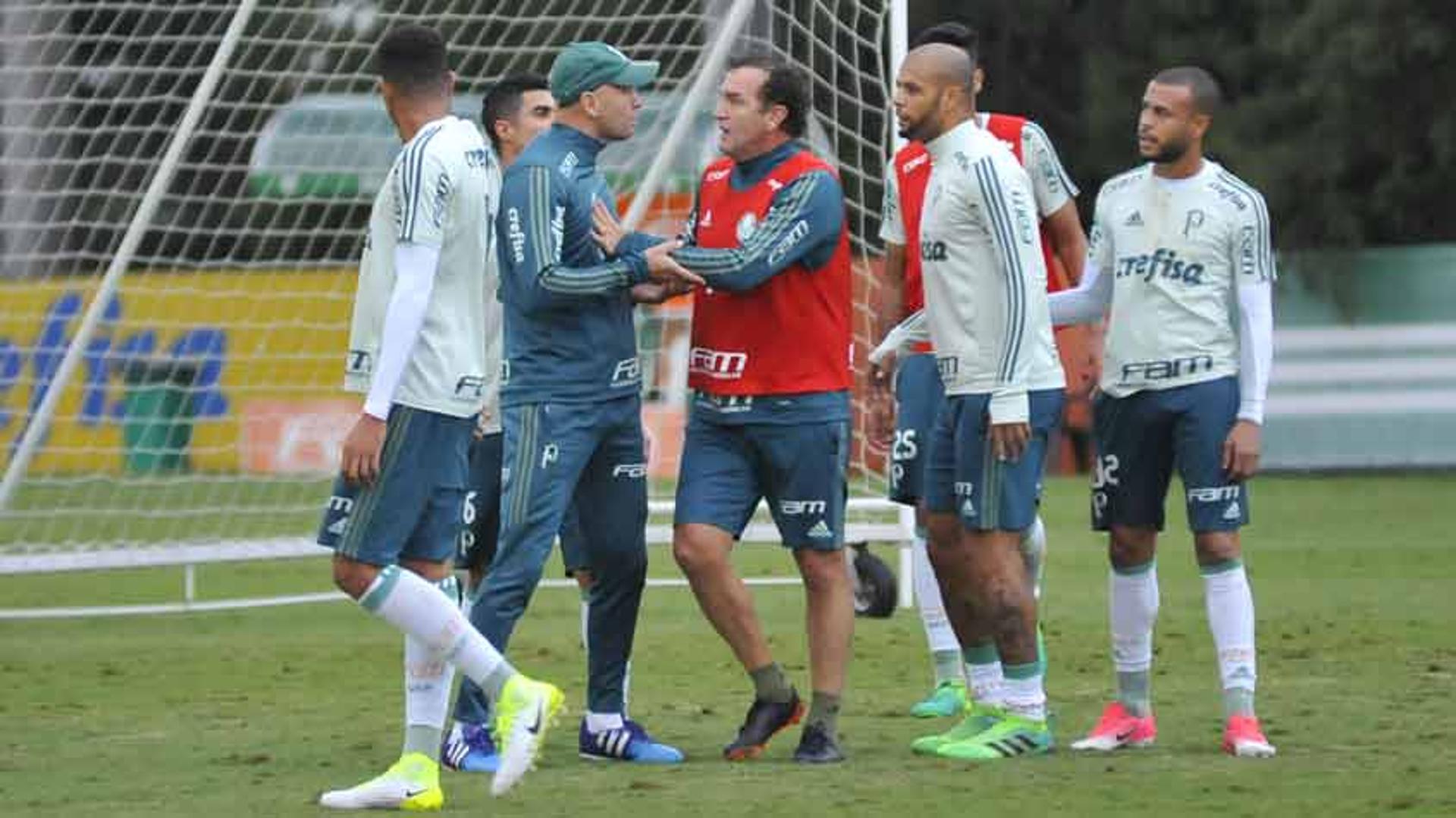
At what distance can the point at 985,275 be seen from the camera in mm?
9312

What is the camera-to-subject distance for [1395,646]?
12469mm

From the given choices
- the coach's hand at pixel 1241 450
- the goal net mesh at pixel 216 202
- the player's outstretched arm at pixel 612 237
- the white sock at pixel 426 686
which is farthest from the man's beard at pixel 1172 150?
the goal net mesh at pixel 216 202

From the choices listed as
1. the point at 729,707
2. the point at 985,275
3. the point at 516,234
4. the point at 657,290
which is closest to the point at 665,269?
the point at 657,290

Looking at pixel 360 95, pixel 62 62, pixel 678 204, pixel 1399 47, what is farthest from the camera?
pixel 1399 47

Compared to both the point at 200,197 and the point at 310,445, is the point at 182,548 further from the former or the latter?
the point at 310,445

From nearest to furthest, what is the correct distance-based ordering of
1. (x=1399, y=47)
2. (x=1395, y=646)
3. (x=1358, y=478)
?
(x=1395, y=646) → (x=1358, y=478) → (x=1399, y=47)

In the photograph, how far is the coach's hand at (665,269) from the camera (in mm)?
8906

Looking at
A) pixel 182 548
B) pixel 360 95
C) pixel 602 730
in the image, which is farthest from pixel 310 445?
pixel 602 730

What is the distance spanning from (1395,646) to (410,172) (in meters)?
5.93

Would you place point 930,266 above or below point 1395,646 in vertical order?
above

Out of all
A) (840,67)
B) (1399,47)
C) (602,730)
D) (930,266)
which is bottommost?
(602,730)

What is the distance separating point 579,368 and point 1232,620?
7.39ft


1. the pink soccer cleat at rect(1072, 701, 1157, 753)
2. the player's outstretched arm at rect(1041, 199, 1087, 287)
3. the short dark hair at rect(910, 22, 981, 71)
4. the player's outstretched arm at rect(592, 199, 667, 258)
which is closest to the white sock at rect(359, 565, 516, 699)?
the player's outstretched arm at rect(592, 199, 667, 258)

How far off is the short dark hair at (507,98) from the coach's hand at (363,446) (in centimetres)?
245
